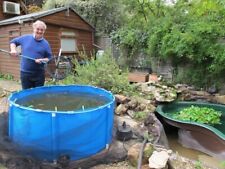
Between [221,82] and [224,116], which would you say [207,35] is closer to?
[221,82]

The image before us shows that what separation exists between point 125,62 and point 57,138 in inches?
255

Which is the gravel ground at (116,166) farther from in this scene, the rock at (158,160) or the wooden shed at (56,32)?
the wooden shed at (56,32)

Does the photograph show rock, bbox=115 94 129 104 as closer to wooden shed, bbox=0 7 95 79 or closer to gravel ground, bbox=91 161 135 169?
gravel ground, bbox=91 161 135 169

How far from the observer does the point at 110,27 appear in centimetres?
1056

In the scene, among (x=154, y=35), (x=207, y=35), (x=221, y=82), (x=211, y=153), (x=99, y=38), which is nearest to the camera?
(x=211, y=153)

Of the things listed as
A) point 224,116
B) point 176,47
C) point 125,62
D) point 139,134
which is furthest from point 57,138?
point 125,62

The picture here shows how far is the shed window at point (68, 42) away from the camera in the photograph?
28.9ft

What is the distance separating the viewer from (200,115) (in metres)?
5.12

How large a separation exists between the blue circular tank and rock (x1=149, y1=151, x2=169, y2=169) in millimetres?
→ 629

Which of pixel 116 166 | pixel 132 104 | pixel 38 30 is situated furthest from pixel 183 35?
pixel 116 166

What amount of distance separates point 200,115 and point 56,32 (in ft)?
17.7

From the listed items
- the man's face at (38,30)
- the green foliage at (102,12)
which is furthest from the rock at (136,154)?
the green foliage at (102,12)

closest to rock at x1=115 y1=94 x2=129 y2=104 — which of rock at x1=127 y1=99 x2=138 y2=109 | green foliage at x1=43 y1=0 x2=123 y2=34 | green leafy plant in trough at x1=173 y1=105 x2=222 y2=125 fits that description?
rock at x1=127 y1=99 x2=138 y2=109

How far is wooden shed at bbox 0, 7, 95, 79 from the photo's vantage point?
8.07 metres
